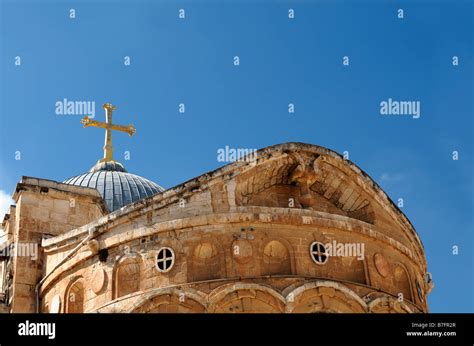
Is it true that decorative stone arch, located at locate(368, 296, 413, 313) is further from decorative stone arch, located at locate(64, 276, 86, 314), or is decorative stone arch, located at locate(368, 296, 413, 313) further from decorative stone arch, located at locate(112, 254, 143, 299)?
decorative stone arch, located at locate(64, 276, 86, 314)

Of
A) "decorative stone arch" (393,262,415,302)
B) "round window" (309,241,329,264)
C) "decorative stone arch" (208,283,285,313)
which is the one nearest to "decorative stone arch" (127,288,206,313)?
"decorative stone arch" (208,283,285,313)

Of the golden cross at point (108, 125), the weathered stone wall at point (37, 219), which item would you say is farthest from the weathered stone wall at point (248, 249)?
the golden cross at point (108, 125)

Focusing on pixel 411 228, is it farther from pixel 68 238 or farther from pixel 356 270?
pixel 68 238

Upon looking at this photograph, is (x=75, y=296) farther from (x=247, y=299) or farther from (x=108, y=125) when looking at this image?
(x=108, y=125)

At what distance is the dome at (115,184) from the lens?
38906 mm

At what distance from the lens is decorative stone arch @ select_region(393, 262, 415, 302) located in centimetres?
2883

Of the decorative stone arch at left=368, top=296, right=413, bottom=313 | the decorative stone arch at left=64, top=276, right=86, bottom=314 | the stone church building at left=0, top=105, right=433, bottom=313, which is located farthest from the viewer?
the decorative stone arch at left=64, top=276, right=86, bottom=314

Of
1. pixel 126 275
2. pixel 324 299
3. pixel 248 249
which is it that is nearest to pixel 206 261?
pixel 248 249

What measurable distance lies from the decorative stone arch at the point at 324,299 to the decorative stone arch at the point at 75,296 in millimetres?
5743

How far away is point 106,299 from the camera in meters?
→ 27.0

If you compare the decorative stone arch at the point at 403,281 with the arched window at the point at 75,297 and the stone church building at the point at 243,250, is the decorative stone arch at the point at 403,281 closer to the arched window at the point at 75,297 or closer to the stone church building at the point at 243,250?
the stone church building at the point at 243,250

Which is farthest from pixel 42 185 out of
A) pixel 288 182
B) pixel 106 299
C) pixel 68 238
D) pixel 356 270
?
pixel 356 270

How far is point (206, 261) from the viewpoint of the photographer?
27031 mm

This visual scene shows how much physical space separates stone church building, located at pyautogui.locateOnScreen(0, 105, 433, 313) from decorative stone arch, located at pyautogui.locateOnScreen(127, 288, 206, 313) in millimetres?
26
